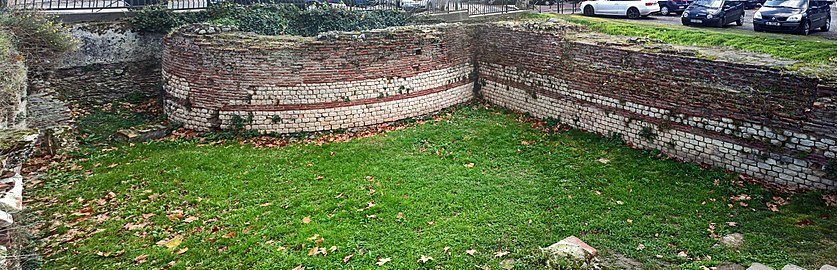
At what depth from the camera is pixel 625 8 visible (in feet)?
60.8

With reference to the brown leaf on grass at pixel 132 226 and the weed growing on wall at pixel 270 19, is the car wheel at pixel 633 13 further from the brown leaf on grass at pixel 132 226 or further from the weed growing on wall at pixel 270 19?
the brown leaf on grass at pixel 132 226

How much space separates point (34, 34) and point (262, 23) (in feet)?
15.8

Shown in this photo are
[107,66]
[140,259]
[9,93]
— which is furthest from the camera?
[107,66]

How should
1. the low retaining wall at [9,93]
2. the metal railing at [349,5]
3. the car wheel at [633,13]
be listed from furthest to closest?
the car wheel at [633,13]
the metal railing at [349,5]
the low retaining wall at [9,93]

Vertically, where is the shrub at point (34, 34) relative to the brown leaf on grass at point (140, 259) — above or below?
above

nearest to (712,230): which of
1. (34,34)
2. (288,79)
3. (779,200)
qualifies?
(779,200)

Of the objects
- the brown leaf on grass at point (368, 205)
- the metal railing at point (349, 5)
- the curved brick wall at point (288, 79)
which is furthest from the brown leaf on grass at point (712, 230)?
the metal railing at point (349, 5)

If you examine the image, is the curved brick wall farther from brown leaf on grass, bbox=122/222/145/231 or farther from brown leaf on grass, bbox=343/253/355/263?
brown leaf on grass, bbox=343/253/355/263

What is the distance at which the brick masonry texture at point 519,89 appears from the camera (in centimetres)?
830

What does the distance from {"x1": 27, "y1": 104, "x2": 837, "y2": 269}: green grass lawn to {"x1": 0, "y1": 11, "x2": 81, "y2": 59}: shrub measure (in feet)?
7.21

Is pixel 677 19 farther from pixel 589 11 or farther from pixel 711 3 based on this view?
pixel 589 11

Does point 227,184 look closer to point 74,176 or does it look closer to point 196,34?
point 74,176

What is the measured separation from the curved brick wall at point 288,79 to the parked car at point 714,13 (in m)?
8.38

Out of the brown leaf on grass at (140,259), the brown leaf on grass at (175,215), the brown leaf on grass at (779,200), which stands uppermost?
the brown leaf on grass at (779,200)
